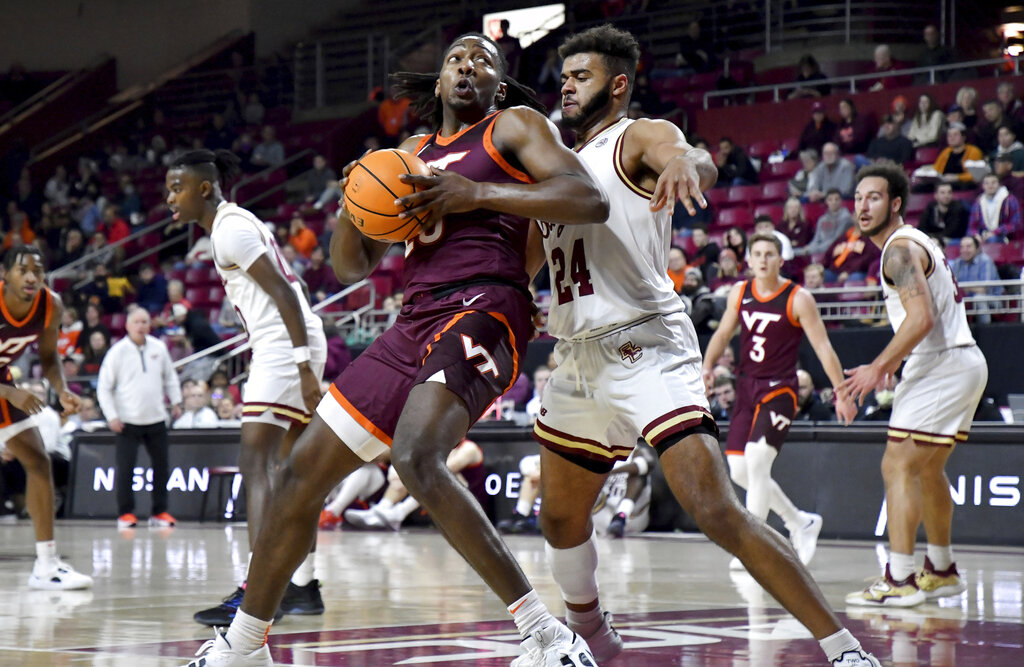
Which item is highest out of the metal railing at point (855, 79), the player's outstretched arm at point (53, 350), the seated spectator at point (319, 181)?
the metal railing at point (855, 79)

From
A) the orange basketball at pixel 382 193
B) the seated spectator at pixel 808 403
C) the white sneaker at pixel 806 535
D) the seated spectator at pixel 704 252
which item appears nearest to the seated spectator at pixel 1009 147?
the seated spectator at pixel 704 252

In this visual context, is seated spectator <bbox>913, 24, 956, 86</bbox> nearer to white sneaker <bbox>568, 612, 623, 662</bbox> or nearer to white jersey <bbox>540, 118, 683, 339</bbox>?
white jersey <bbox>540, 118, 683, 339</bbox>

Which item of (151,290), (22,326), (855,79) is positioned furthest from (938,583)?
(151,290)

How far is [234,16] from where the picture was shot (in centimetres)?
2683

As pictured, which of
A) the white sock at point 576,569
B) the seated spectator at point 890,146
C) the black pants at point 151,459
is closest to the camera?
the white sock at point 576,569

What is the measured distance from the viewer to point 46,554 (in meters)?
7.27

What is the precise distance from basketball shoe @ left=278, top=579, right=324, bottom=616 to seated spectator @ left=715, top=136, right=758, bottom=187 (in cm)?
1185

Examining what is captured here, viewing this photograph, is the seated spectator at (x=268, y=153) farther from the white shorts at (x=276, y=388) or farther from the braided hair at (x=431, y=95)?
the braided hair at (x=431, y=95)

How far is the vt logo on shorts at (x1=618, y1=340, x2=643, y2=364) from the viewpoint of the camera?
4301 millimetres

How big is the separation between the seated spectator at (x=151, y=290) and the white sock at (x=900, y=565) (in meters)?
14.6

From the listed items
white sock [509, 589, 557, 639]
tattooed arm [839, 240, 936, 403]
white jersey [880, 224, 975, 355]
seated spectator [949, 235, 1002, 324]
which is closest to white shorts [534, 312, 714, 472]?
white sock [509, 589, 557, 639]

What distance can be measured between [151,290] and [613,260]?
16.5 m

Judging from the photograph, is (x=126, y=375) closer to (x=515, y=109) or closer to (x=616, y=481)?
(x=616, y=481)

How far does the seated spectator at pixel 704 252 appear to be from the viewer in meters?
14.3
